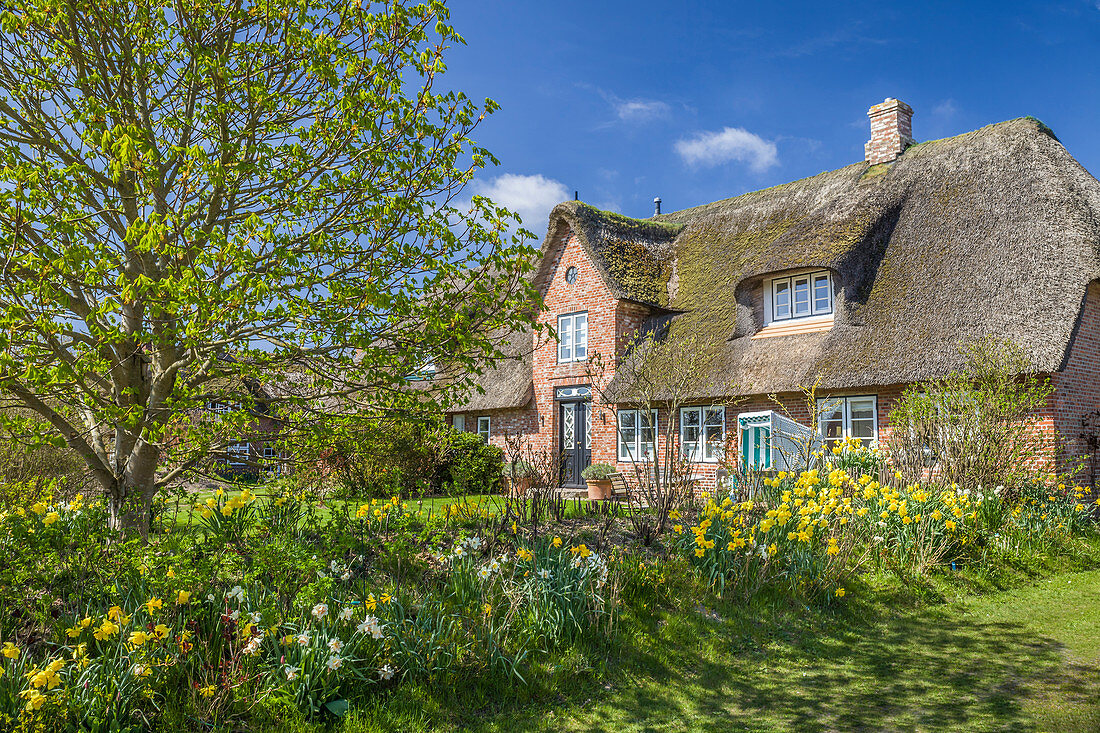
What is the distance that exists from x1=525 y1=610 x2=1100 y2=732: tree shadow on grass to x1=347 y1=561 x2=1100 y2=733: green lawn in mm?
11

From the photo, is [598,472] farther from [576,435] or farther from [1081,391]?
[1081,391]

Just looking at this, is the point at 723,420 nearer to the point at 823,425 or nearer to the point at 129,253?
the point at 823,425

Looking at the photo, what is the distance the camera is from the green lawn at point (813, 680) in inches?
168

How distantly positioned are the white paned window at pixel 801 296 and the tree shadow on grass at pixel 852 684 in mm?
9509

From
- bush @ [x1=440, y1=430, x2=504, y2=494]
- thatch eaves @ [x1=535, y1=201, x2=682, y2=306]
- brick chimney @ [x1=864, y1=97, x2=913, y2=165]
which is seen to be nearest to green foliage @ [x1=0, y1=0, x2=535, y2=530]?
bush @ [x1=440, y1=430, x2=504, y2=494]

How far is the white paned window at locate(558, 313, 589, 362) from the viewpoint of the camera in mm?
17812

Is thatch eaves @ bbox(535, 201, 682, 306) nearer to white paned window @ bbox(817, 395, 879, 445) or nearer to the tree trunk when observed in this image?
white paned window @ bbox(817, 395, 879, 445)

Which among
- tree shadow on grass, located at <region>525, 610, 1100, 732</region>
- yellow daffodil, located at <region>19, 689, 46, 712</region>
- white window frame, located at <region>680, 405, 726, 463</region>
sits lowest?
tree shadow on grass, located at <region>525, 610, 1100, 732</region>

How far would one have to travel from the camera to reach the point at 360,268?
5.90 m

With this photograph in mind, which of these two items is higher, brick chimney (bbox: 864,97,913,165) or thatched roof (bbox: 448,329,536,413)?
brick chimney (bbox: 864,97,913,165)

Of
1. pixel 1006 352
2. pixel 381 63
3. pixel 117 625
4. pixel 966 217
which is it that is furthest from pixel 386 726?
pixel 966 217

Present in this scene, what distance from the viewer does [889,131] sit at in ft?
56.8

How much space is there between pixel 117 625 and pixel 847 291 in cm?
1341

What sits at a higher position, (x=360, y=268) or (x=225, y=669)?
(x=360, y=268)
